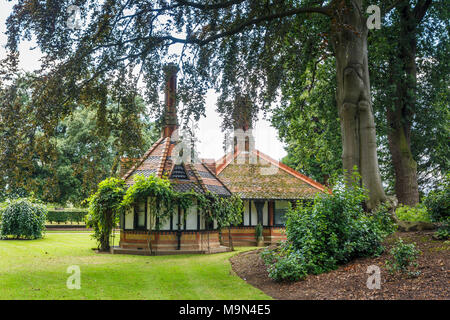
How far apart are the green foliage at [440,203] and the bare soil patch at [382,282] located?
50 cm

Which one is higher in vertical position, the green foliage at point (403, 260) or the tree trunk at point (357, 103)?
the tree trunk at point (357, 103)

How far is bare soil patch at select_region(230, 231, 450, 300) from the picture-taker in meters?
6.04

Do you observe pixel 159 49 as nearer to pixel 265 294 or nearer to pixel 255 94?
pixel 255 94

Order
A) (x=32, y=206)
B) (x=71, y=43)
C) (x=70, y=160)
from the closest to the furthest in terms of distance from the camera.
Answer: (x=71, y=43) → (x=32, y=206) → (x=70, y=160)

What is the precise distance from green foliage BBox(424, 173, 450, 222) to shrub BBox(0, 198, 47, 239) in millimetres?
21359

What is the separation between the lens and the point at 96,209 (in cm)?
1638

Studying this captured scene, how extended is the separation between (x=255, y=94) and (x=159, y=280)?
6060 mm

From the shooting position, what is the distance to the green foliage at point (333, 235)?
838cm

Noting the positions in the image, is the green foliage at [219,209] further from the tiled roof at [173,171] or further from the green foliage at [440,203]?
the green foliage at [440,203]

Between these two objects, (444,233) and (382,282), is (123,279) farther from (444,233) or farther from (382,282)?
(444,233)

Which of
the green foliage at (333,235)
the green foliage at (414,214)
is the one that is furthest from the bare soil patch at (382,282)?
the green foliage at (414,214)

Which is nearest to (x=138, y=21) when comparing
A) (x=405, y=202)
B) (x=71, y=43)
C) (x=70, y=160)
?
(x=71, y=43)

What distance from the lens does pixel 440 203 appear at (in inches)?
361

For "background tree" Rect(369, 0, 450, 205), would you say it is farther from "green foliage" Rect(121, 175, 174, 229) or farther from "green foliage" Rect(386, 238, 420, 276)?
"green foliage" Rect(386, 238, 420, 276)
